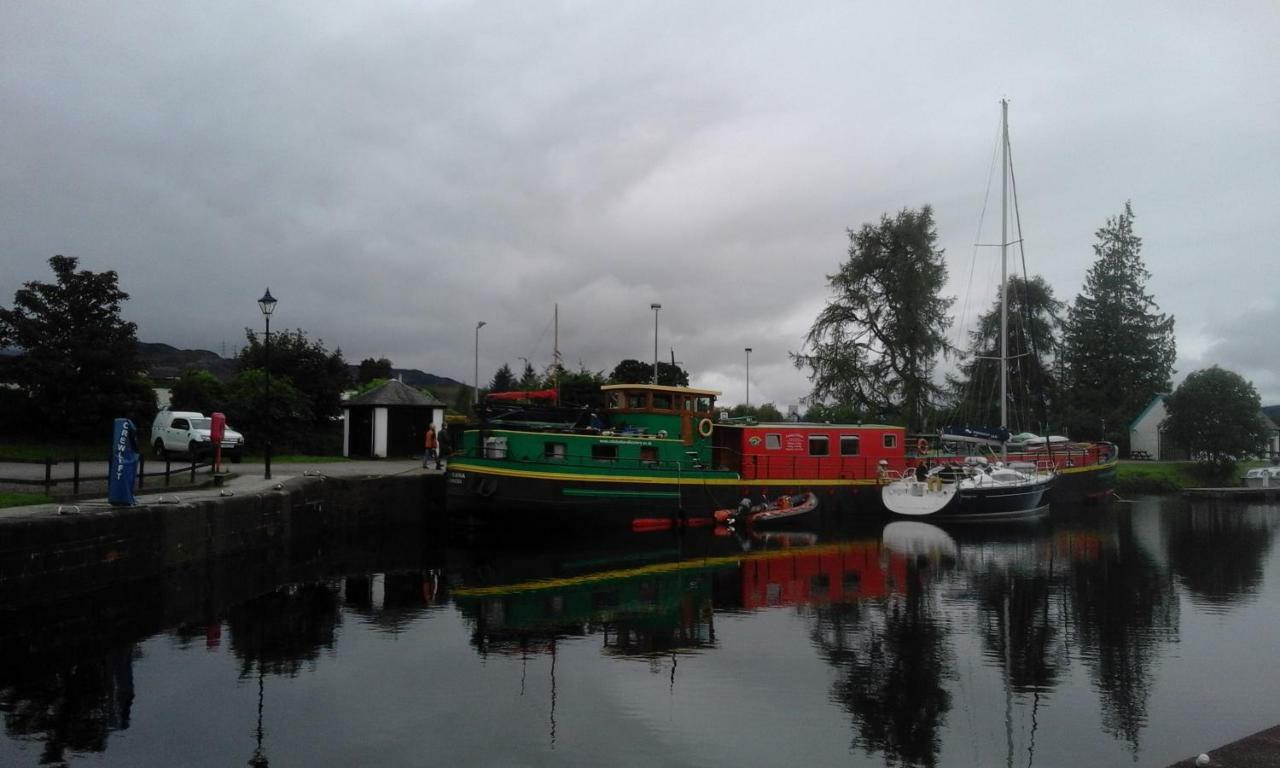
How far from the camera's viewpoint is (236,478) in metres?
22.0

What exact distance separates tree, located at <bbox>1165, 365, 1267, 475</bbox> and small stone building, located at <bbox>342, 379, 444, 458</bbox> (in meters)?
40.8

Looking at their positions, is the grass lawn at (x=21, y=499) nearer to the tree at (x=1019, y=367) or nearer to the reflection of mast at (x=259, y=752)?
the reflection of mast at (x=259, y=752)

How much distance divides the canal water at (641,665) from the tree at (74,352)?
1491 centimetres

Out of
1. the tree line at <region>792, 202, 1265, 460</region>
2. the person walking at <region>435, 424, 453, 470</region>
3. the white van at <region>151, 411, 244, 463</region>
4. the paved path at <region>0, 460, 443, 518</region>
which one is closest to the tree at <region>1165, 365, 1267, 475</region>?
the tree line at <region>792, 202, 1265, 460</region>

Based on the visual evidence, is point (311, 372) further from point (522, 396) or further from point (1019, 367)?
point (1019, 367)

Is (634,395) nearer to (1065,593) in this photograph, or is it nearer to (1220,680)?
(1065,593)

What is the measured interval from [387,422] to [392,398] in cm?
92

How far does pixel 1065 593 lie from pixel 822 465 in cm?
1357

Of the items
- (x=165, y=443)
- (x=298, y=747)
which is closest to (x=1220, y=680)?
(x=298, y=747)

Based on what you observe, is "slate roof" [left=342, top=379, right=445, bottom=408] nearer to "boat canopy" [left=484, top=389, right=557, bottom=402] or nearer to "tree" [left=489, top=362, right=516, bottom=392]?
"boat canopy" [left=484, top=389, right=557, bottom=402]

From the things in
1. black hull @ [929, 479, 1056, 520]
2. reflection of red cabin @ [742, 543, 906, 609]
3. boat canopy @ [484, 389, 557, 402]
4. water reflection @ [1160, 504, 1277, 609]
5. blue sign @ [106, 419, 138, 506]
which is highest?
boat canopy @ [484, 389, 557, 402]

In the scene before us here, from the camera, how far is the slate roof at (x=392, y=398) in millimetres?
33438

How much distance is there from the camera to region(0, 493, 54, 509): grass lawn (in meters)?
14.4

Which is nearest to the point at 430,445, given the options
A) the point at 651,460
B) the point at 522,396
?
the point at 522,396
